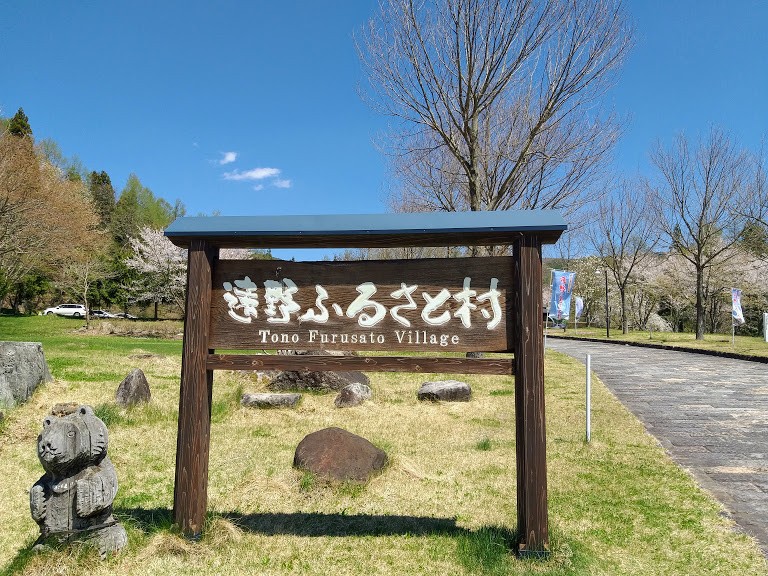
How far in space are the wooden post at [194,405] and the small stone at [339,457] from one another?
1473mm

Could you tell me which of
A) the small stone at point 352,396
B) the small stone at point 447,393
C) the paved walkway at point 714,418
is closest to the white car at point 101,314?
the paved walkway at point 714,418

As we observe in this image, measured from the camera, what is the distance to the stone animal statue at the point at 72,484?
320 cm

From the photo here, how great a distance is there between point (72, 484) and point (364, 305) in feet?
6.87

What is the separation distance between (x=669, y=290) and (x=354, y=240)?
45102mm

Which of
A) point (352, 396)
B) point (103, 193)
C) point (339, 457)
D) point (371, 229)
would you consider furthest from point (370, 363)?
point (103, 193)

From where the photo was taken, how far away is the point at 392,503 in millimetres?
4570

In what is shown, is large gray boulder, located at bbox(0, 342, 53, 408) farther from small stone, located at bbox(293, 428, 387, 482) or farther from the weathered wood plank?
the weathered wood plank

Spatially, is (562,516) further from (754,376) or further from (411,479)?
(754,376)

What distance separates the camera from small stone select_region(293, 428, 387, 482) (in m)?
5.03

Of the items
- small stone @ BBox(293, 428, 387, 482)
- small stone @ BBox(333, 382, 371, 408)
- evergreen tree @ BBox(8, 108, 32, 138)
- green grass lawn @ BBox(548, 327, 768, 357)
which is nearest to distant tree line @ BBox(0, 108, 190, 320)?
evergreen tree @ BBox(8, 108, 32, 138)

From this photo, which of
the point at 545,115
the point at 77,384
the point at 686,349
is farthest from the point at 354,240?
the point at 686,349

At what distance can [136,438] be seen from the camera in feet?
21.8

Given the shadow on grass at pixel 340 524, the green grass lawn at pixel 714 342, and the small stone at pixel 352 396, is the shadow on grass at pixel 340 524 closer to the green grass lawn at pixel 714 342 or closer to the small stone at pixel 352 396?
the small stone at pixel 352 396

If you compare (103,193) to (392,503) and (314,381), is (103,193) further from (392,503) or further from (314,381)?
(392,503)
